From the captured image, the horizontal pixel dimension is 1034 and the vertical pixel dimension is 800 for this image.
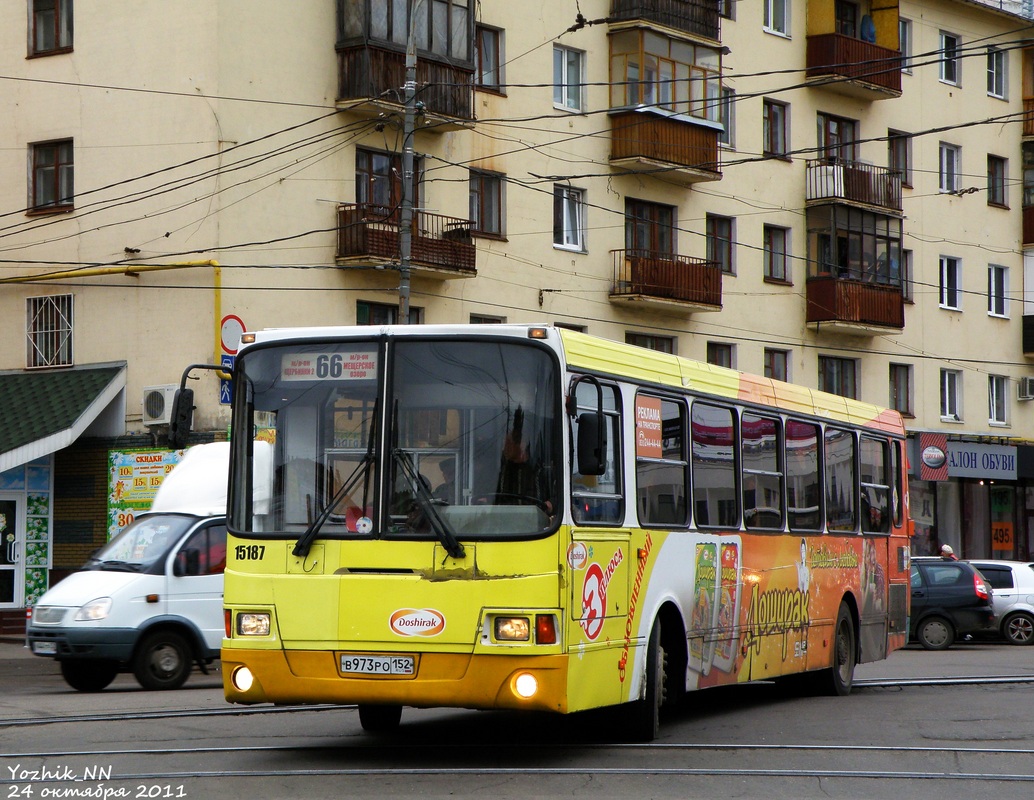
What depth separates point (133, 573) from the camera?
57.6 ft

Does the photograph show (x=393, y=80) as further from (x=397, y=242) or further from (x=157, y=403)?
(x=157, y=403)

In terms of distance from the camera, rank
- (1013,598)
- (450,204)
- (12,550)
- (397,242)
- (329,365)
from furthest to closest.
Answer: (450,204)
(397,242)
(12,550)
(1013,598)
(329,365)

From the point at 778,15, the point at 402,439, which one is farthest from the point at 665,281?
the point at 402,439

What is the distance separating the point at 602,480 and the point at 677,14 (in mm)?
25977

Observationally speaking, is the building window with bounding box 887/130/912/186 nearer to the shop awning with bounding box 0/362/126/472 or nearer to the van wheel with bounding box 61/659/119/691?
the shop awning with bounding box 0/362/126/472

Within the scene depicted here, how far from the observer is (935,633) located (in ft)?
85.0

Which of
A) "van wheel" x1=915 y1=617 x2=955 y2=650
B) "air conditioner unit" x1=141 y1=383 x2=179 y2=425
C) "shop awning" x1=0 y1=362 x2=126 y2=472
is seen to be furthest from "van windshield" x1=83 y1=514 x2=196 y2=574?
"van wheel" x1=915 y1=617 x2=955 y2=650

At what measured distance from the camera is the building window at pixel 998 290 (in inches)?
1757

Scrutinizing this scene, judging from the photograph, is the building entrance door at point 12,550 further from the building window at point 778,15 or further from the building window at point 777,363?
the building window at point 778,15

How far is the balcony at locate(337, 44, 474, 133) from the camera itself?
28906mm

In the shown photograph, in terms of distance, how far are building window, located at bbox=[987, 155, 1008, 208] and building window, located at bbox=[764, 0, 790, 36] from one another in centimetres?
902

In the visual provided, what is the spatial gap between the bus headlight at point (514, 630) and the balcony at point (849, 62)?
1203 inches

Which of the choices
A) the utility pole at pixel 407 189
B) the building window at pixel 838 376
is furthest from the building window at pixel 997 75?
the utility pole at pixel 407 189

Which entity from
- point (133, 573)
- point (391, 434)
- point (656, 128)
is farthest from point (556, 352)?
point (656, 128)
